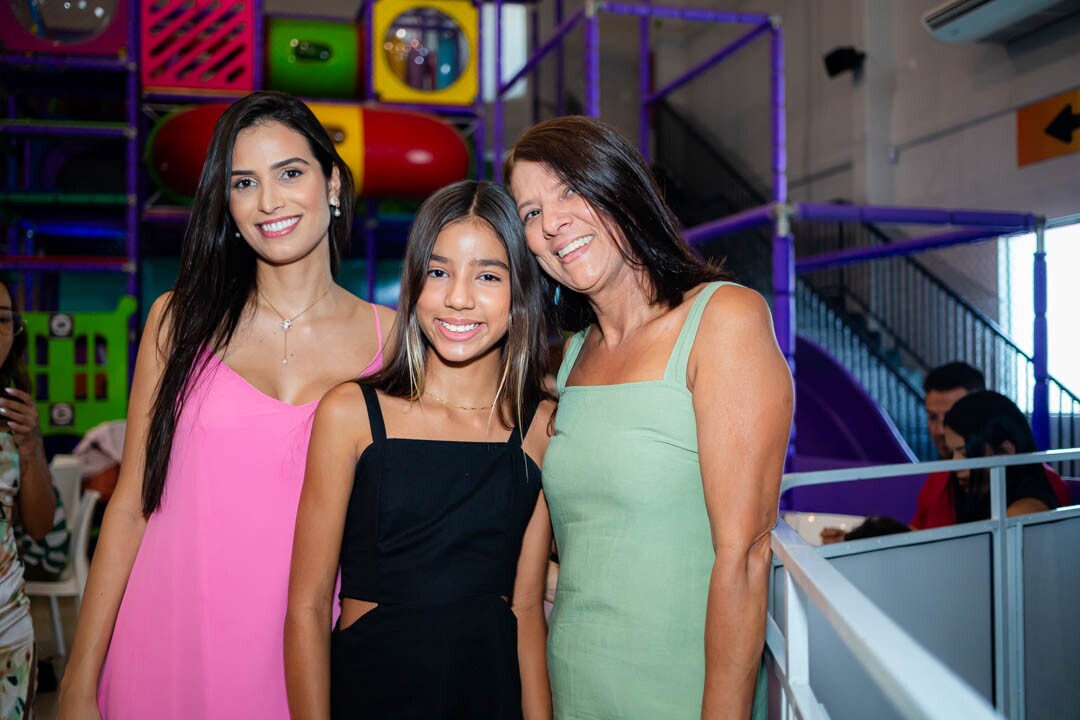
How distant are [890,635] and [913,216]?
424 centimetres

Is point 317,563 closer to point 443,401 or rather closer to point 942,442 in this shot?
point 443,401

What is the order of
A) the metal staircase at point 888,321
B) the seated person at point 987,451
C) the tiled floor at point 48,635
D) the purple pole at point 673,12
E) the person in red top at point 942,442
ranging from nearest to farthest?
the seated person at point 987,451
the person in red top at point 942,442
the tiled floor at point 48,635
the purple pole at point 673,12
the metal staircase at point 888,321

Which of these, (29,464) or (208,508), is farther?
(29,464)

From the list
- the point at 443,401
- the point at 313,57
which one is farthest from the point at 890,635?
the point at 313,57

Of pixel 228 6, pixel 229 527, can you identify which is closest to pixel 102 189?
pixel 228 6

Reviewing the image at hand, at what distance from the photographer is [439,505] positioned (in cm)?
150

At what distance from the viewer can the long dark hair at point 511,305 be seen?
1585 millimetres

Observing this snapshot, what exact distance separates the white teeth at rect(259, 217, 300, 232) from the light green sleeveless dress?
692 millimetres

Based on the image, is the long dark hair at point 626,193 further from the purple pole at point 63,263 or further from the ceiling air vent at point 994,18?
the ceiling air vent at point 994,18

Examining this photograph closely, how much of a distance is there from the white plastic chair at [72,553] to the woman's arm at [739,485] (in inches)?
142

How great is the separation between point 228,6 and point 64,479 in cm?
374

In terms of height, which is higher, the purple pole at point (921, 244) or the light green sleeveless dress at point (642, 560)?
the purple pole at point (921, 244)

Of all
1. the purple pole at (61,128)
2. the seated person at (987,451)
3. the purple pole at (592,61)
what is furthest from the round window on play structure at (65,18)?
the seated person at (987,451)

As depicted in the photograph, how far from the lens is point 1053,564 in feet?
9.48
